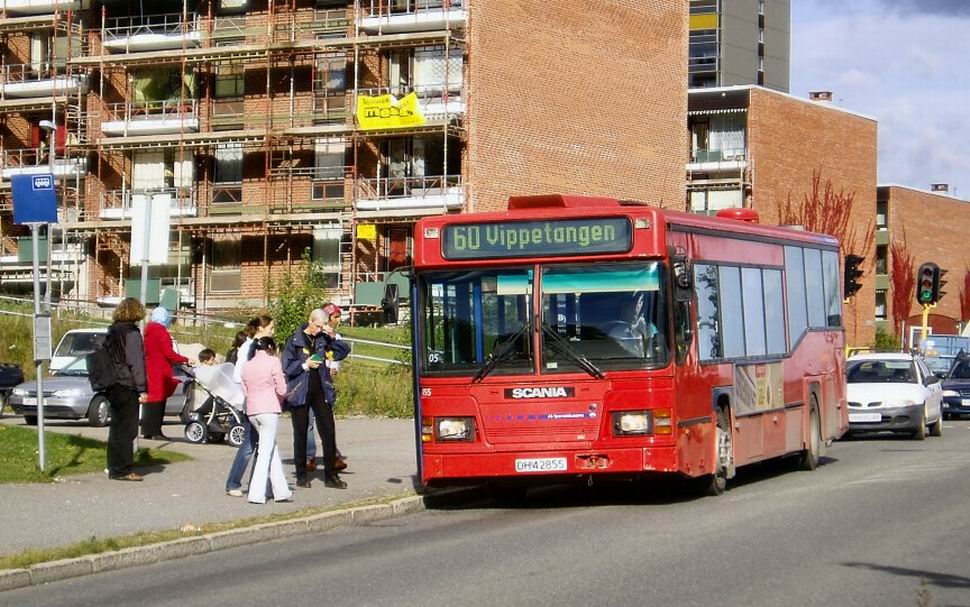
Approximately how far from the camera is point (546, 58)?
2299 inches

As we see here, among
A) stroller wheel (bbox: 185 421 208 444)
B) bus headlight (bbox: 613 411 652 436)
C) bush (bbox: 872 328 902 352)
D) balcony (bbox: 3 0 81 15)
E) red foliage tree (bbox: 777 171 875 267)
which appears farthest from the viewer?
bush (bbox: 872 328 902 352)

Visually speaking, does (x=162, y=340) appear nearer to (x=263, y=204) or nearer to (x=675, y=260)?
(x=675, y=260)

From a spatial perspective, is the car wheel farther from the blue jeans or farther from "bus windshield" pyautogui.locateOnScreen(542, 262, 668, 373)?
"bus windshield" pyautogui.locateOnScreen(542, 262, 668, 373)

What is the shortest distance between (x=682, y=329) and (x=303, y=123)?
4203 cm

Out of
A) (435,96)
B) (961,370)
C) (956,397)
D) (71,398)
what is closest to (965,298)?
(435,96)

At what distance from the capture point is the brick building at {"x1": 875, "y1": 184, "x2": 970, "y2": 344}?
90.1 meters

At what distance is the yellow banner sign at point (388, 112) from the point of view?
5384 centimetres

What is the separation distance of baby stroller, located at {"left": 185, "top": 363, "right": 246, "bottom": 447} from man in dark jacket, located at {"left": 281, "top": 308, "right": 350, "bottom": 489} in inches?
212

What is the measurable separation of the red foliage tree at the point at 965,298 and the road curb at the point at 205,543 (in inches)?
3336

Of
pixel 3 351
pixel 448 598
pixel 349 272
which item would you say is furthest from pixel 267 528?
pixel 349 272

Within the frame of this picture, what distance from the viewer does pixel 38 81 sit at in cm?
6216

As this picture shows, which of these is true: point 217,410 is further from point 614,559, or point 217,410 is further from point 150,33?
point 150,33

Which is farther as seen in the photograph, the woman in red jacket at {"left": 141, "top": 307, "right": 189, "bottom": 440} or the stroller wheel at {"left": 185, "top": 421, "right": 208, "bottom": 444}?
the stroller wheel at {"left": 185, "top": 421, "right": 208, "bottom": 444}

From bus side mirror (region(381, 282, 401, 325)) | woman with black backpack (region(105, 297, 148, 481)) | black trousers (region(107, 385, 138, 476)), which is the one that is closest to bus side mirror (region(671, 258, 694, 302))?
bus side mirror (region(381, 282, 401, 325))
